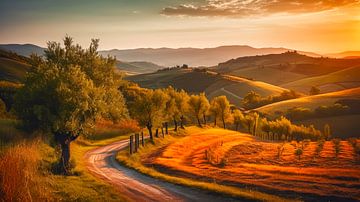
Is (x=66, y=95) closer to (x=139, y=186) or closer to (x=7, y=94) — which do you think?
(x=139, y=186)

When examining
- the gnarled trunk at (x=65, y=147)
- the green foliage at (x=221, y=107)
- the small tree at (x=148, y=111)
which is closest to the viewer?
the gnarled trunk at (x=65, y=147)

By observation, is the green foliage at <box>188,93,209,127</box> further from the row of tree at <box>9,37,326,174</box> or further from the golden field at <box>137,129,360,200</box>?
the row of tree at <box>9,37,326,174</box>

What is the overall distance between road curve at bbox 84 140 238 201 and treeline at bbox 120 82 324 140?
2466cm

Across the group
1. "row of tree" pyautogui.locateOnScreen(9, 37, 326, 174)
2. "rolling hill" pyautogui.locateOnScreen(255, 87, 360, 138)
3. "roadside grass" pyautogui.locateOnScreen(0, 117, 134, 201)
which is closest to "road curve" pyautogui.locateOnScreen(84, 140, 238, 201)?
"roadside grass" pyautogui.locateOnScreen(0, 117, 134, 201)

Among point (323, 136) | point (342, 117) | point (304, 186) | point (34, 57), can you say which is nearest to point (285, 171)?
point (304, 186)

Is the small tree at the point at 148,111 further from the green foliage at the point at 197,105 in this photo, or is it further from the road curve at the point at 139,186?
the green foliage at the point at 197,105

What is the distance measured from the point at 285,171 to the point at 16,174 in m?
33.2

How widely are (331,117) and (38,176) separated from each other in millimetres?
169541

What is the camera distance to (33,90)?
37031 mm

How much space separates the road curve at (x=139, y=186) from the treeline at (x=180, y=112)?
80.9 feet

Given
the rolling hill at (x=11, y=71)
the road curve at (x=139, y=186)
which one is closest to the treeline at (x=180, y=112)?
the road curve at (x=139, y=186)

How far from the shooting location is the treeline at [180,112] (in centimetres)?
7394

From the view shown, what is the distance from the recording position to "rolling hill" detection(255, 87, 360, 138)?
15288 cm

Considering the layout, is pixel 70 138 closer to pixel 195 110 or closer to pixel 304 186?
pixel 304 186
